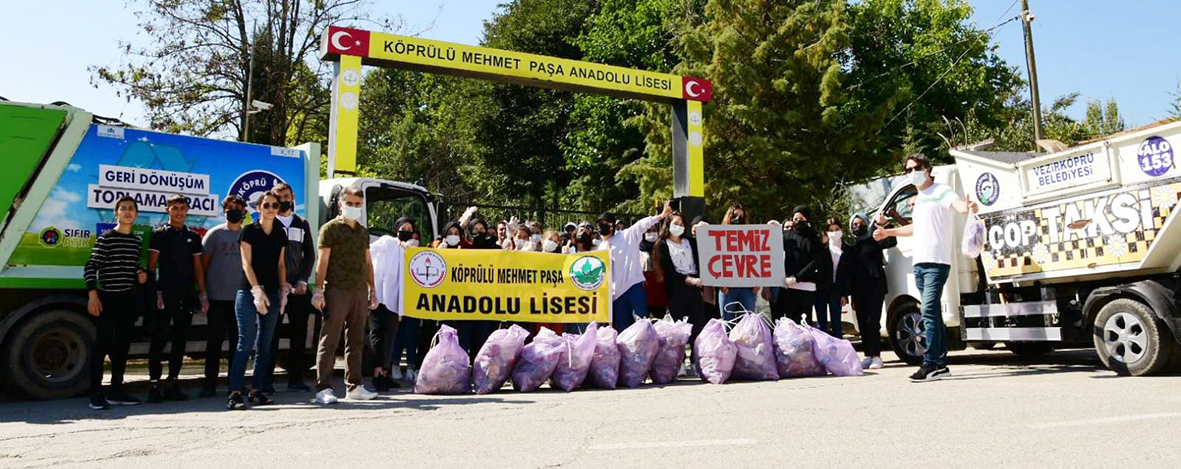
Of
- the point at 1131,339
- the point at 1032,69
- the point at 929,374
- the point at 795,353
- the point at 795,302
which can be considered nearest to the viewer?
the point at 1131,339

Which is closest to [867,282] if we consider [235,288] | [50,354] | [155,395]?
[235,288]

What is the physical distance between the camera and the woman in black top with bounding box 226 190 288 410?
7441 millimetres

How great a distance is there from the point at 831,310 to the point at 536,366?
13.2 feet

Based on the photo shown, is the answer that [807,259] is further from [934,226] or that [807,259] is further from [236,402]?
[236,402]

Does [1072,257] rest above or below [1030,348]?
above

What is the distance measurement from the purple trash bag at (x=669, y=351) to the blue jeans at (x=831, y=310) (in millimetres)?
2312

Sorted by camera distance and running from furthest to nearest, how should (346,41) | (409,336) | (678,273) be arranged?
(346,41) < (678,273) < (409,336)

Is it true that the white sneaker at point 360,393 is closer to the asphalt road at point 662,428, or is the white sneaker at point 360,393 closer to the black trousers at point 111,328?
the asphalt road at point 662,428

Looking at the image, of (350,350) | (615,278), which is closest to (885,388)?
(615,278)

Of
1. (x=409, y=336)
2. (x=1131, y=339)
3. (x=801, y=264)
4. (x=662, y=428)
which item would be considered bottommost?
(x=662, y=428)

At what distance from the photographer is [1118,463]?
4422 millimetres

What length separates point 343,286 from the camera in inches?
299

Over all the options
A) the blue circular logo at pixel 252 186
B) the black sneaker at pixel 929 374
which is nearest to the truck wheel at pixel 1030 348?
the black sneaker at pixel 929 374

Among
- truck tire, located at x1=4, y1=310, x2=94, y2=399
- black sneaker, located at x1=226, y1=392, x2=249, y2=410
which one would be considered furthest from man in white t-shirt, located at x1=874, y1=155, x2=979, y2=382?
truck tire, located at x1=4, y1=310, x2=94, y2=399
